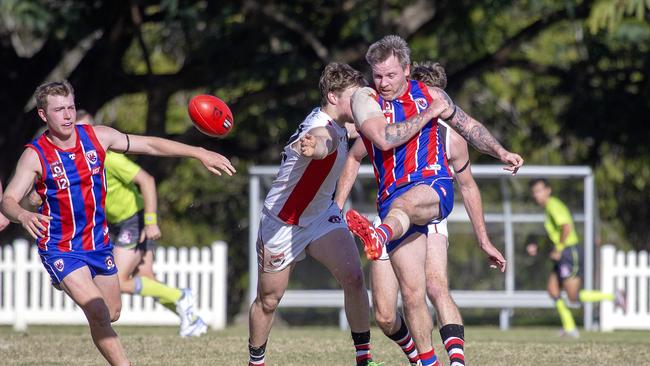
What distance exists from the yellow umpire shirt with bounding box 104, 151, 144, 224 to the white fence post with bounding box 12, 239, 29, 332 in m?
5.15

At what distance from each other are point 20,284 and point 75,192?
8.91 meters

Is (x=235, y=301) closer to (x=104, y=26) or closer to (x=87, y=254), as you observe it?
(x=104, y=26)

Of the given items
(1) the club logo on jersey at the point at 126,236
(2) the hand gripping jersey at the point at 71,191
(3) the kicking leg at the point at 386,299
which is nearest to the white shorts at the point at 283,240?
(3) the kicking leg at the point at 386,299

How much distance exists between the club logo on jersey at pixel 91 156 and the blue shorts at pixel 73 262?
58 centimetres

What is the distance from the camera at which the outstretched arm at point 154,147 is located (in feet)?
23.2

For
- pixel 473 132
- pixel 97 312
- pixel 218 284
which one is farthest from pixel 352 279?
pixel 218 284

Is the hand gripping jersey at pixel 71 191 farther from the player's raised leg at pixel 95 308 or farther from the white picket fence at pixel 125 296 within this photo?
the white picket fence at pixel 125 296

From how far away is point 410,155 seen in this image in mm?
7273

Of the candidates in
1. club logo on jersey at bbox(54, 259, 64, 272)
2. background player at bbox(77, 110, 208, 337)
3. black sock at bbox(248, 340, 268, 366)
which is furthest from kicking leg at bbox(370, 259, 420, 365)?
background player at bbox(77, 110, 208, 337)

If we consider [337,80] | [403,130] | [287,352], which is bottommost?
[287,352]

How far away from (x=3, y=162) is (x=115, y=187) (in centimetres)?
957

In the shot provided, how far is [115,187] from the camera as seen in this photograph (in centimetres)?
1091

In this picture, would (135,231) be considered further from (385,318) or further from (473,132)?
(473,132)

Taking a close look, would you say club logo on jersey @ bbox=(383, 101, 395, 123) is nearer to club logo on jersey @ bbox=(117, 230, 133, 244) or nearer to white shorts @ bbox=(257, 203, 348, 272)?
white shorts @ bbox=(257, 203, 348, 272)
